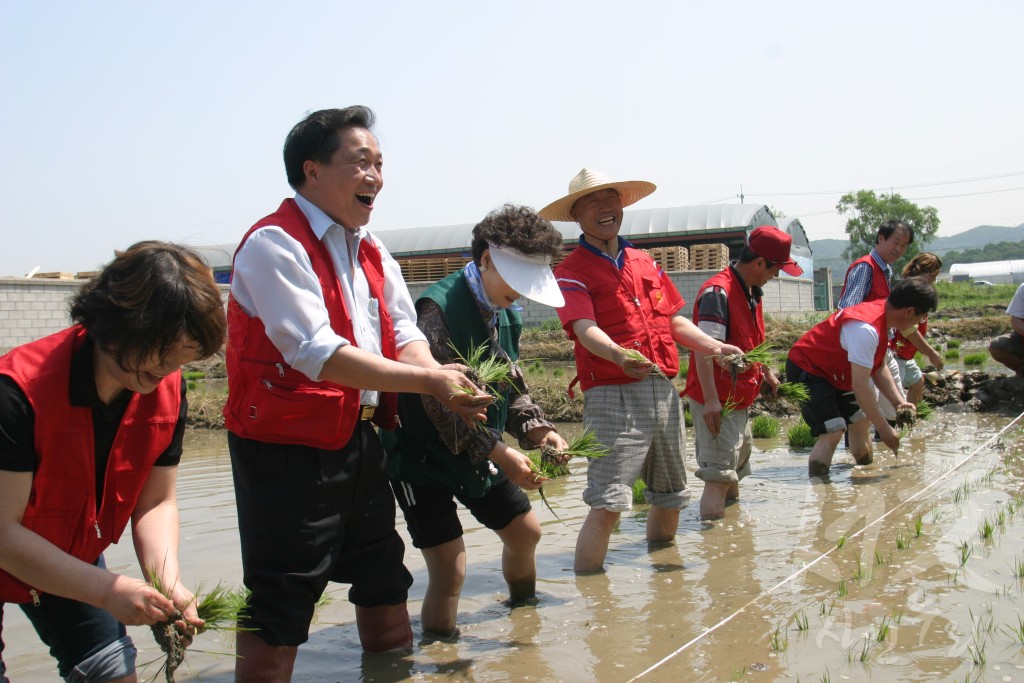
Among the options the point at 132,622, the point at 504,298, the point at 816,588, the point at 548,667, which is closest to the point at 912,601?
the point at 816,588

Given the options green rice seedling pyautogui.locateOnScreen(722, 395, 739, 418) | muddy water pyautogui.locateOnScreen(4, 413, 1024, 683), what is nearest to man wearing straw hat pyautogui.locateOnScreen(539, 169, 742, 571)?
muddy water pyautogui.locateOnScreen(4, 413, 1024, 683)

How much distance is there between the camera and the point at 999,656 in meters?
3.31

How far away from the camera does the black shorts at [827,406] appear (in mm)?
6969

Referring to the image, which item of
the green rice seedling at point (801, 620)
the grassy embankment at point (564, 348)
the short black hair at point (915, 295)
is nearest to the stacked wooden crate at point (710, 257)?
the grassy embankment at point (564, 348)

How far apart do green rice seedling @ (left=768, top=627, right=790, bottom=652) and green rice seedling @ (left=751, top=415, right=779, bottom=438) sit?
19.9ft

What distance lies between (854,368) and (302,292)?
15.8ft

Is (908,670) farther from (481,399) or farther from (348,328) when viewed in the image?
(348,328)

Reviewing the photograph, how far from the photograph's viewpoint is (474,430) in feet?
11.9

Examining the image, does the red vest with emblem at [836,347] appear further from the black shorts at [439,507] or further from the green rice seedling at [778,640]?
the black shorts at [439,507]

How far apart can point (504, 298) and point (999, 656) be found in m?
2.19

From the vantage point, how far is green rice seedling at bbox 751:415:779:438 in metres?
9.60

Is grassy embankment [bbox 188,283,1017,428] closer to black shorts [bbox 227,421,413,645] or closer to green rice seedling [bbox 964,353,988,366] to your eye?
green rice seedling [bbox 964,353,988,366]

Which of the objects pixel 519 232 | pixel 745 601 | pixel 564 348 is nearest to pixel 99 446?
pixel 519 232

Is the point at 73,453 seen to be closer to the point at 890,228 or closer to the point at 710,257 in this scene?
the point at 890,228
